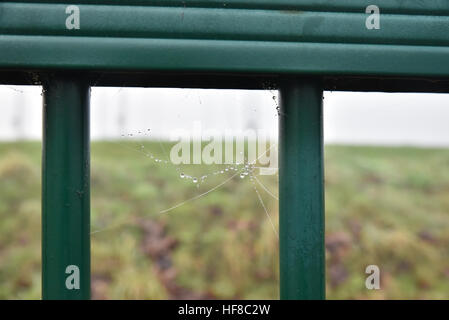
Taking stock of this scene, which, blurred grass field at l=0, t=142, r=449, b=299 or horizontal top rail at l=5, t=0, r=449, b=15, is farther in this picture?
blurred grass field at l=0, t=142, r=449, b=299

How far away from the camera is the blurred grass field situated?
304 centimetres

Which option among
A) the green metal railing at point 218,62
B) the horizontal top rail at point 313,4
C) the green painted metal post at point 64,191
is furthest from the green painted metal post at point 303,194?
the green painted metal post at point 64,191

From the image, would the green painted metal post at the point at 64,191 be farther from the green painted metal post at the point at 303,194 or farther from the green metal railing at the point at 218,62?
the green painted metal post at the point at 303,194

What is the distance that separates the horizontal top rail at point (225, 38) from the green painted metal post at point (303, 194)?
0.08 m

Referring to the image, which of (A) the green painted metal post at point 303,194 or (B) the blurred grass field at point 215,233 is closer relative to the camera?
(A) the green painted metal post at point 303,194

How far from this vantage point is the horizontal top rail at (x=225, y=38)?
0.94 meters

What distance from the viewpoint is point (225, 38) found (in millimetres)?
958

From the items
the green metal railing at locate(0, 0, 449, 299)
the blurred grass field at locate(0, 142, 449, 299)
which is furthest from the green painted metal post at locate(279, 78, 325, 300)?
the blurred grass field at locate(0, 142, 449, 299)

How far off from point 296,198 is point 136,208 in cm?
268

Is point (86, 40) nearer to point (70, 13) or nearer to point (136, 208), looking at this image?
point (70, 13)

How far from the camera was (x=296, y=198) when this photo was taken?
1006mm

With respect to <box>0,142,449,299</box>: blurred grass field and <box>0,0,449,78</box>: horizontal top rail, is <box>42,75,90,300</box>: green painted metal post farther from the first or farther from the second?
<box>0,142,449,299</box>: blurred grass field

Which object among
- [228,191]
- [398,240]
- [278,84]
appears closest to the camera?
[278,84]

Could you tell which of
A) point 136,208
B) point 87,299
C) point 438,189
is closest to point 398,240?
point 438,189
